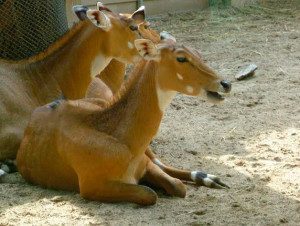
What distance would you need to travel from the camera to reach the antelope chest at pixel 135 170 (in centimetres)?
629

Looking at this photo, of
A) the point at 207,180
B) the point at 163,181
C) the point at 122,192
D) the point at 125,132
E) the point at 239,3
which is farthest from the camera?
the point at 239,3

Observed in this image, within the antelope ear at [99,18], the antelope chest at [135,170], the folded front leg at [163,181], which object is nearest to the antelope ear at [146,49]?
the antelope chest at [135,170]

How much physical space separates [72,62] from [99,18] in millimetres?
651

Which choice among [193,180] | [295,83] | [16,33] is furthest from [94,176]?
[295,83]

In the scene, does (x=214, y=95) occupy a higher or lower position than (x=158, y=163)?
higher

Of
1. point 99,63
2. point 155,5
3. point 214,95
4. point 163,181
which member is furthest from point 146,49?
point 155,5

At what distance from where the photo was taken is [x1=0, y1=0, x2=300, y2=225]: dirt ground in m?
6.00

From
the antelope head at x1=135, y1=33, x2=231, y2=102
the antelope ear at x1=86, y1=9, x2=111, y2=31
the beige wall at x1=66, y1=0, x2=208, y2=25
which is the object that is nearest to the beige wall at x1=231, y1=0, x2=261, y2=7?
the beige wall at x1=66, y1=0, x2=208, y2=25

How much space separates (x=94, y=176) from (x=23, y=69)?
93.7 inches

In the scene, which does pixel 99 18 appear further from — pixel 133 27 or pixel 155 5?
pixel 155 5

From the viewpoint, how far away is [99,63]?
8.11 meters

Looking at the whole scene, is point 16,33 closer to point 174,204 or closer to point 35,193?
point 35,193

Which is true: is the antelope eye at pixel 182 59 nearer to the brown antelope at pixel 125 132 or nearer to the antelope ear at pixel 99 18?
the brown antelope at pixel 125 132

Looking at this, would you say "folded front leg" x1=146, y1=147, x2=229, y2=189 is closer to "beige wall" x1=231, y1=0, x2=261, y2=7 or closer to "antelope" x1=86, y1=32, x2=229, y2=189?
"antelope" x1=86, y1=32, x2=229, y2=189
